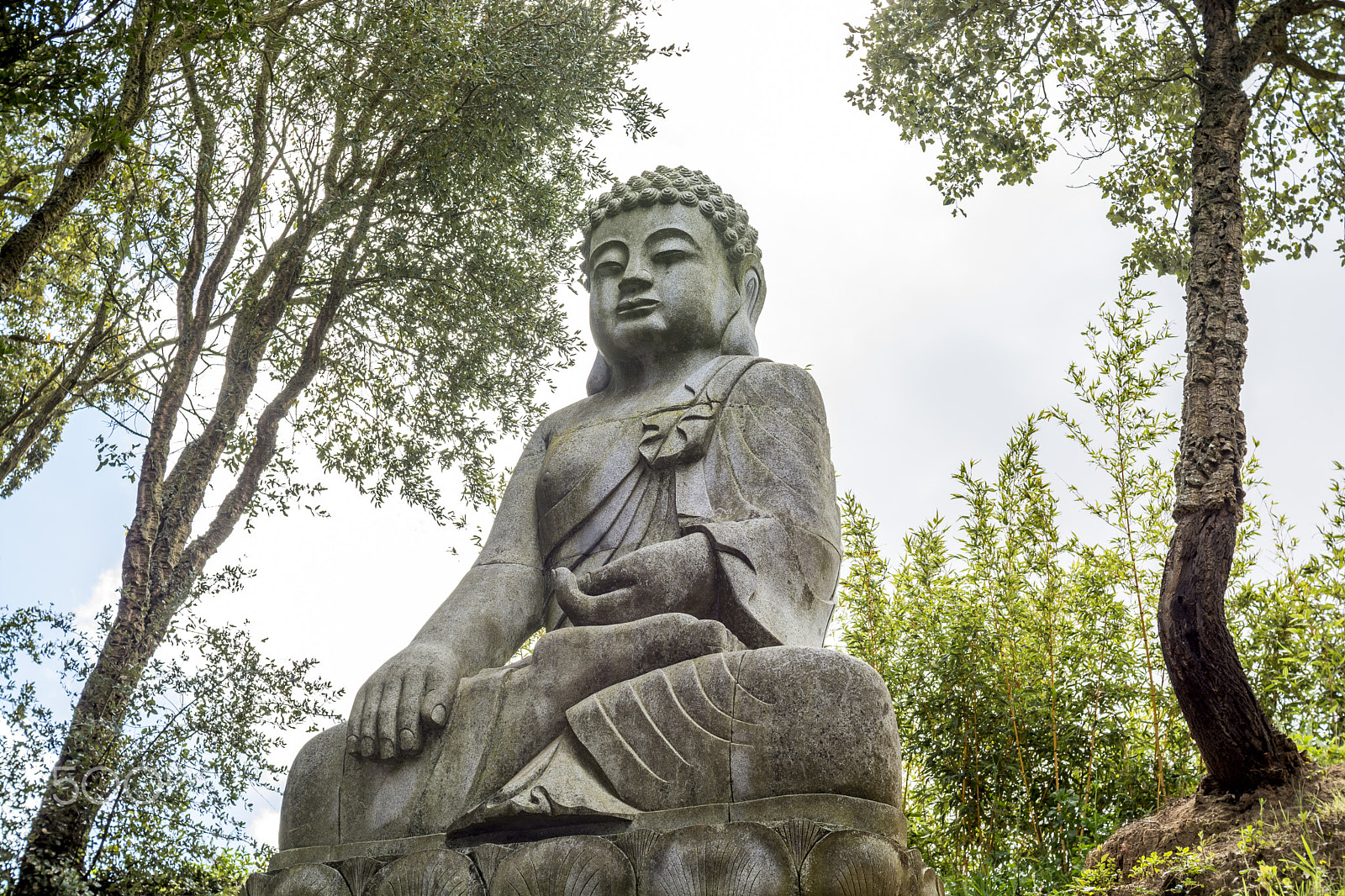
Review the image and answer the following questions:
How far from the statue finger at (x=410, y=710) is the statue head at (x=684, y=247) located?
1.80 metres

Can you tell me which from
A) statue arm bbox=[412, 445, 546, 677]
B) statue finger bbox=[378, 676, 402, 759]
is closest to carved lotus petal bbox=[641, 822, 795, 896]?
statue finger bbox=[378, 676, 402, 759]

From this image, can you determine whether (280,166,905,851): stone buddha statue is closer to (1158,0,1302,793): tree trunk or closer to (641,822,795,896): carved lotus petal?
(641,822,795,896): carved lotus petal

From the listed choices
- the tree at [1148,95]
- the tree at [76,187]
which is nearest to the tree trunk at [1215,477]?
the tree at [1148,95]

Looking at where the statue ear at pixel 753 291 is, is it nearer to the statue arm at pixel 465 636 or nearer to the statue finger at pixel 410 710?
the statue arm at pixel 465 636

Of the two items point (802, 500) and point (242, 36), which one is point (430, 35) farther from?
point (802, 500)

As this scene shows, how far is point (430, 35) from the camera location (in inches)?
301

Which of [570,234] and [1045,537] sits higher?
[570,234]

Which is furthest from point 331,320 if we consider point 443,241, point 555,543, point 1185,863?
point 1185,863

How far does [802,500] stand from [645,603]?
2.38 feet

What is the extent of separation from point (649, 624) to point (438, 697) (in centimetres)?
71

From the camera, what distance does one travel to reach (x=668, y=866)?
10.5ft

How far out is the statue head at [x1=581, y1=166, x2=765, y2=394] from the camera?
5148mm

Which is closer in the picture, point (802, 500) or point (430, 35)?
point (802, 500)
